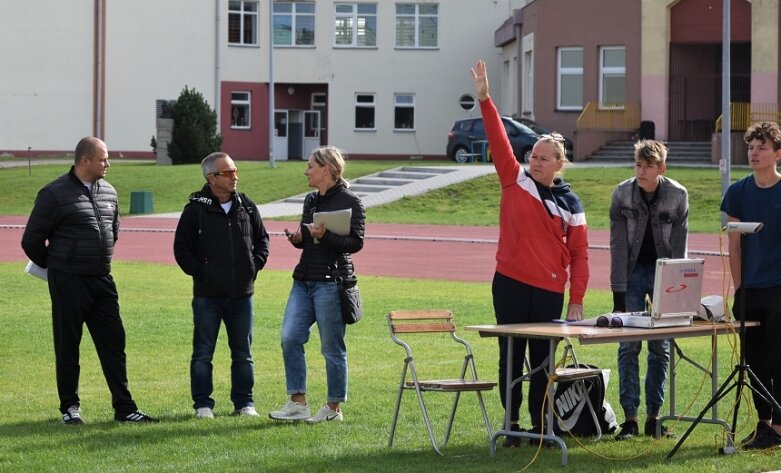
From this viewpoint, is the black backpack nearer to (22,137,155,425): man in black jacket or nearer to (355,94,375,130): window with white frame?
(22,137,155,425): man in black jacket

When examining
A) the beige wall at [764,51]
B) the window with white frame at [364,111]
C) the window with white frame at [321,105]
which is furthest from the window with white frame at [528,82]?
the window with white frame at [321,105]

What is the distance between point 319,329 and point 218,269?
0.91 metres

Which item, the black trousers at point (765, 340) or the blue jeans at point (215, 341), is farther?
the blue jeans at point (215, 341)

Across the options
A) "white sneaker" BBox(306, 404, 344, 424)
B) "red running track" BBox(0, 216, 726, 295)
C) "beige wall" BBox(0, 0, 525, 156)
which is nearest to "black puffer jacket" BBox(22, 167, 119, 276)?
"white sneaker" BBox(306, 404, 344, 424)

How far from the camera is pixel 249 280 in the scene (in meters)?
10.4

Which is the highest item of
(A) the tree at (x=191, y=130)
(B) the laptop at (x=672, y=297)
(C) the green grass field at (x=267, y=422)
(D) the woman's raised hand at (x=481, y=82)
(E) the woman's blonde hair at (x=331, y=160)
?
(A) the tree at (x=191, y=130)

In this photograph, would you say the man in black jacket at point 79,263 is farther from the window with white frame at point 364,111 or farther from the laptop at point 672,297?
the window with white frame at point 364,111

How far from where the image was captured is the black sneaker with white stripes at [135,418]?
396 inches

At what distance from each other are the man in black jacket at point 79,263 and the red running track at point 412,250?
39.2 feet

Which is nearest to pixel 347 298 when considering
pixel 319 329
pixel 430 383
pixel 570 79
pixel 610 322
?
pixel 319 329

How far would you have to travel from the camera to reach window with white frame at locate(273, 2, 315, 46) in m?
63.6

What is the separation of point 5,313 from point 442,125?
4782 cm

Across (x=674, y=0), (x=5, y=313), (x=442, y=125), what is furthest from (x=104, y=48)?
(x=5, y=313)

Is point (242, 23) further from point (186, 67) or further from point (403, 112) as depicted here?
point (403, 112)
